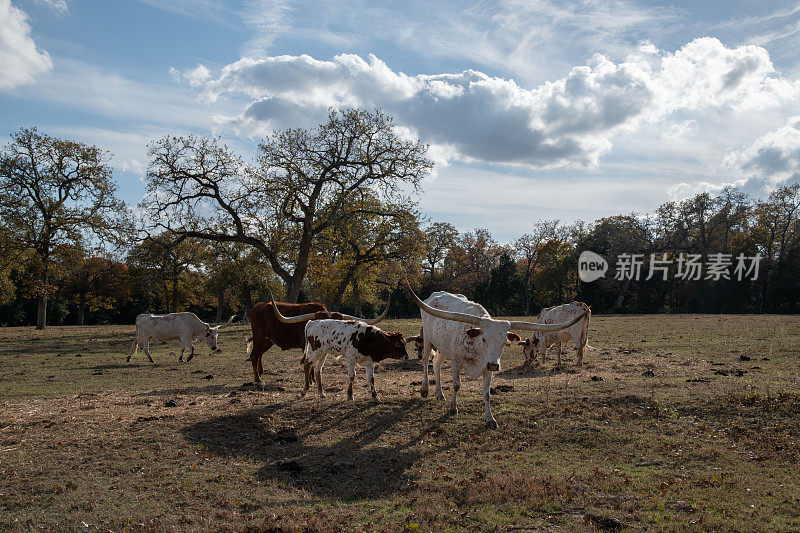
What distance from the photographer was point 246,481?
6.49 m

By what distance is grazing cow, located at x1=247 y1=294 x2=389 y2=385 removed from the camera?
12.7 meters

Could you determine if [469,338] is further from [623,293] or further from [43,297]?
[623,293]

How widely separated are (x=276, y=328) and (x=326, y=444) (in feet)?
17.5

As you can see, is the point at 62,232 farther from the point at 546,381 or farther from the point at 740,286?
the point at 740,286

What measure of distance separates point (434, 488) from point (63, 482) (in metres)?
4.45

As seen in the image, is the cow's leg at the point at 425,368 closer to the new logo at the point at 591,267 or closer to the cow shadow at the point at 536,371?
the cow shadow at the point at 536,371

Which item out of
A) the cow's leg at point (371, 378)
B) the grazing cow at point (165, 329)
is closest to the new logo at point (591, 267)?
the grazing cow at point (165, 329)

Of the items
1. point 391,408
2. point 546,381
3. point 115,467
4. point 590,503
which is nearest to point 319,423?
point 391,408

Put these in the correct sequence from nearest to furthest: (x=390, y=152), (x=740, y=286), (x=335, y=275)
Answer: (x=390, y=152), (x=335, y=275), (x=740, y=286)

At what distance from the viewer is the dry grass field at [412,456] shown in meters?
5.43

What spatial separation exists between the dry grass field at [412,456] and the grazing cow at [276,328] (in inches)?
35.2

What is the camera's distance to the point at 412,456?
23.9 feet

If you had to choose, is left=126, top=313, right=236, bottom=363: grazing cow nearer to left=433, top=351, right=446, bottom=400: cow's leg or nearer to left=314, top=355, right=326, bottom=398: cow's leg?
left=314, top=355, right=326, bottom=398: cow's leg
